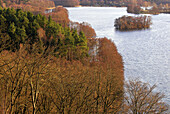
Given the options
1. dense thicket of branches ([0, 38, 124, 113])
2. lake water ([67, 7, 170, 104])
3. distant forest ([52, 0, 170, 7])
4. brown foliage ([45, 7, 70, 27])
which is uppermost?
distant forest ([52, 0, 170, 7])

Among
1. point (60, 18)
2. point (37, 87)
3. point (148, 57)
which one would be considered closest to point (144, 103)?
point (37, 87)

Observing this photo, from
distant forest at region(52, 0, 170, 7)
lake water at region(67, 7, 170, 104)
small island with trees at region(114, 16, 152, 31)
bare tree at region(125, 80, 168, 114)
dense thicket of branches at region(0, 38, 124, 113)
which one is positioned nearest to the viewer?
dense thicket of branches at region(0, 38, 124, 113)

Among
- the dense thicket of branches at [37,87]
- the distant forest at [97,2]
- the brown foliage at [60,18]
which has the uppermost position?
the distant forest at [97,2]

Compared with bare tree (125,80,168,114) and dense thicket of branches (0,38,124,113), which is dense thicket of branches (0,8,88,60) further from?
dense thicket of branches (0,38,124,113)

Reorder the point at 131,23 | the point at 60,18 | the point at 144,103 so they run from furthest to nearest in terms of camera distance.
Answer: the point at 60,18
the point at 131,23
the point at 144,103

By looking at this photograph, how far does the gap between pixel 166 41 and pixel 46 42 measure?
110 feet

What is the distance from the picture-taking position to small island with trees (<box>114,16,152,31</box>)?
3169 inches

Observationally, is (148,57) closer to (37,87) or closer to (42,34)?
(42,34)

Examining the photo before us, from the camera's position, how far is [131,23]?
82.2 m

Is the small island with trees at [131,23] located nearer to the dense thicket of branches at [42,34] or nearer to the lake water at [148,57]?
the lake water at [148,57]

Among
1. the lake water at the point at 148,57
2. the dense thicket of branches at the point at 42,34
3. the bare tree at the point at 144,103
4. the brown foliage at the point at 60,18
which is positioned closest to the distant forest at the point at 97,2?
the brown foliage at the point at 60,18

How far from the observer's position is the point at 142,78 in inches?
1382

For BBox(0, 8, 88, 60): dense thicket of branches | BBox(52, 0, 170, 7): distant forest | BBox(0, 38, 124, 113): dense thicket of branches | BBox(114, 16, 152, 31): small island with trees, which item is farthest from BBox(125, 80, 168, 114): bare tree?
BBox(52, 0, 170, 7): distant forest

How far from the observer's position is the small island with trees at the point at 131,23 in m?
80.5
